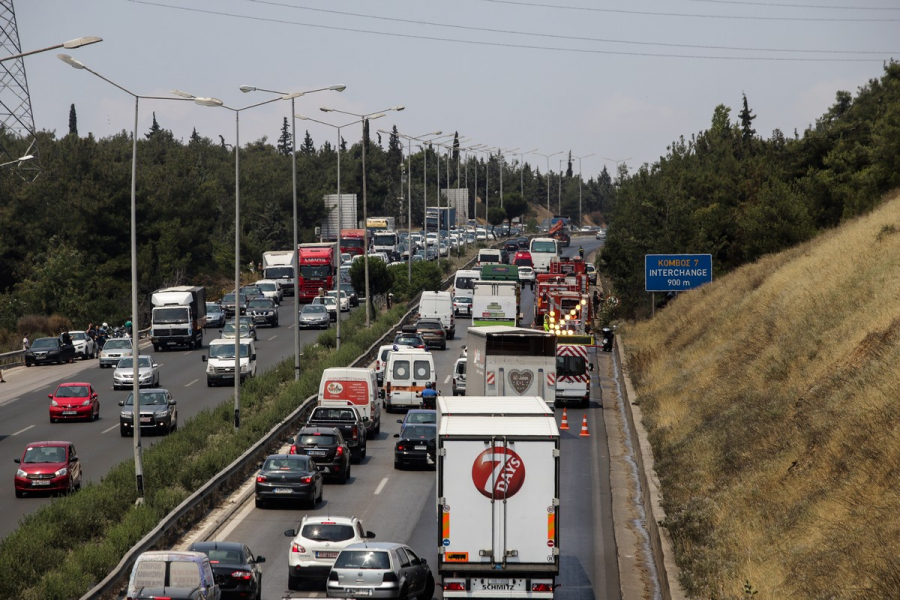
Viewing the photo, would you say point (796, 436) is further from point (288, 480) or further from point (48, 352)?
point (48, 352)

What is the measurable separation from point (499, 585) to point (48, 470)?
1577 cm

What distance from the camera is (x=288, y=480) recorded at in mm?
28281

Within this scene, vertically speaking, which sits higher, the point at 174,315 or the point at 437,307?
the point at 437,307

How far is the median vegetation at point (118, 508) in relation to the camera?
20.6 metres

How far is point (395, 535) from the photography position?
25.9m

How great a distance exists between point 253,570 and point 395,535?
21.4ft

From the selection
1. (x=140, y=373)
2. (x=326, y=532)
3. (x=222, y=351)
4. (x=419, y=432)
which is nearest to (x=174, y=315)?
(x=222, y=351)

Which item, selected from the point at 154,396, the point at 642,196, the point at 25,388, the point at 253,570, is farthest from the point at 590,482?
the point at 642,196

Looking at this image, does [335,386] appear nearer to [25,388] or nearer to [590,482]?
[590,482]

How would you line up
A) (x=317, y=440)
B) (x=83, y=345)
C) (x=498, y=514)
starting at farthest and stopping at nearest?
1. (x=83, y=345)
2. (x=317, y=440)
3. (x=498, y=514)

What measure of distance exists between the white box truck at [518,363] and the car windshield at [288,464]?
724 centimetres

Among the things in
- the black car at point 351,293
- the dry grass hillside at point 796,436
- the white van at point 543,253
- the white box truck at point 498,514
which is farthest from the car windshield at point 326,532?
the white van at point 543,253

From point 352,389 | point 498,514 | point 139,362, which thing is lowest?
point 139,362

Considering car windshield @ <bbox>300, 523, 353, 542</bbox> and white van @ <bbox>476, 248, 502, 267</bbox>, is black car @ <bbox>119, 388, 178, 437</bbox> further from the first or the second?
white van @ <bbox>476, 248, 502, 267</bbox>
